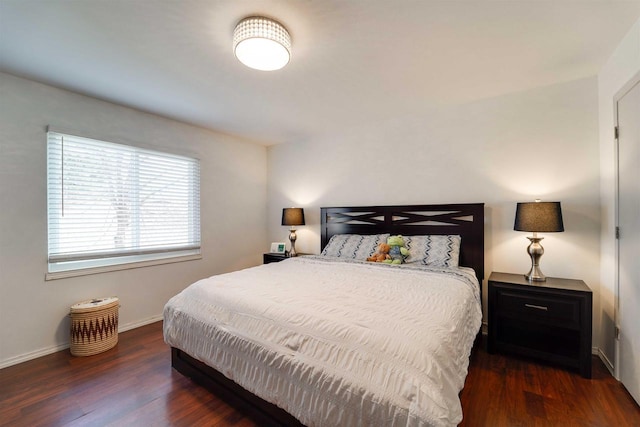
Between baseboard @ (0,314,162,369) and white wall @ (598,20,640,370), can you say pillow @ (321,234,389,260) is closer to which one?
white wall @ (598,20,640,370)

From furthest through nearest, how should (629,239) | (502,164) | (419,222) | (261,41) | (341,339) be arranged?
1. (419,222)
2. (502,164)
3. (629,239)
4. (261,41)
5. (341,339)

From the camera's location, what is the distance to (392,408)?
3.22 feet

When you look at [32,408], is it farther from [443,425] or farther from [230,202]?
[230,202]

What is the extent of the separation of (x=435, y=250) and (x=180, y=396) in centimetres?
242

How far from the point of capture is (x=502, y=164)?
2646 millimetres

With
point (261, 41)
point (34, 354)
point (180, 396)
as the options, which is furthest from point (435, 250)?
point (34, 354)

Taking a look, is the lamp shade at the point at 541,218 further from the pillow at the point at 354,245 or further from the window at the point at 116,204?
the window at the point at 116,204

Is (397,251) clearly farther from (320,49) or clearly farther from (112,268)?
(112,268)

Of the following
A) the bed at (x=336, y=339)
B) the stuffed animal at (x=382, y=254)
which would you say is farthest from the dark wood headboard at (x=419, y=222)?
the stuffed animal at (x=382, y=254)

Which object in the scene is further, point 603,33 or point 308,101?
point 308,101

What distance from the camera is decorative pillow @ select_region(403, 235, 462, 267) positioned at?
2578 millimetres

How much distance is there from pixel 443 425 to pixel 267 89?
2596 millimetres

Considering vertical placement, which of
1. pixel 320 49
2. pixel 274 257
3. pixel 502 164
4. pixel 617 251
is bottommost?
pixel 274 257

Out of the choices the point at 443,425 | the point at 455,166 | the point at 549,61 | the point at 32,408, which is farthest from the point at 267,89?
the point at 32,408
